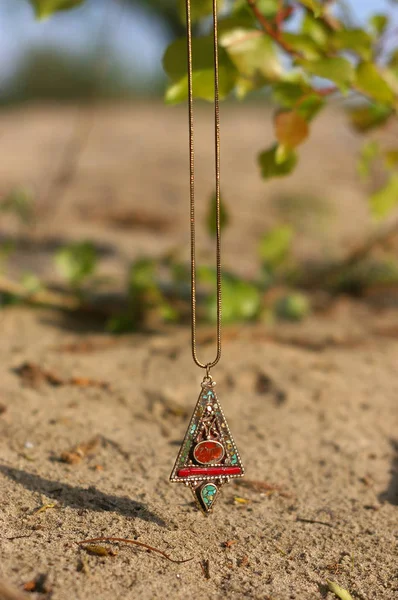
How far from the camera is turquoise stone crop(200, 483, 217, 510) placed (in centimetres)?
123

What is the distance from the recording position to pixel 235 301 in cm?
224

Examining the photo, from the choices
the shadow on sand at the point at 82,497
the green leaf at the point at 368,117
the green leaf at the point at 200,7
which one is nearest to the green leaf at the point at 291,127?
the green leaf at the point at 200,7

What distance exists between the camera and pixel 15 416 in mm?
1568

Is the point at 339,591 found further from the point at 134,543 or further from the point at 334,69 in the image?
the point at 334,69

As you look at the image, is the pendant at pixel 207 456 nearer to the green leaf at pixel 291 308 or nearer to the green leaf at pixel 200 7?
the green leaf at pixel 200 7

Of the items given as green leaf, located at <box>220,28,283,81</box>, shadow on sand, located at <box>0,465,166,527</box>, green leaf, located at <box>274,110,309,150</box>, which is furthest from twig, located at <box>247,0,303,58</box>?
shadow on sand, located at <box>0,465,166,527</box>

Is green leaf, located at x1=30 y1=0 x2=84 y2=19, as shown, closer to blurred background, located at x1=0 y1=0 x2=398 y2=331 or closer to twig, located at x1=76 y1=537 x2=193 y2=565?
blurred background, located at x1=0 y1=0 x2=398 y2=331

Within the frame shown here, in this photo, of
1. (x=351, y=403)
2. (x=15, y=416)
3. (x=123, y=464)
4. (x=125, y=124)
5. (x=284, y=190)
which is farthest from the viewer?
(x=125, y=124)

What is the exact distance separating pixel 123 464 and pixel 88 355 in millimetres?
651

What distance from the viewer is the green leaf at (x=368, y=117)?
6.66ft

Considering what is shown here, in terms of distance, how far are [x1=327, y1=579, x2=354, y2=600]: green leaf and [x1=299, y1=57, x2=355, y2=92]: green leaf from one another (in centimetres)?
93

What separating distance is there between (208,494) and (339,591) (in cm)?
29

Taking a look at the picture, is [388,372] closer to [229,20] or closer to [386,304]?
[386,304]

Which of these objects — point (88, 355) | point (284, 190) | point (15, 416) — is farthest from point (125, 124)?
point (15, 416)
